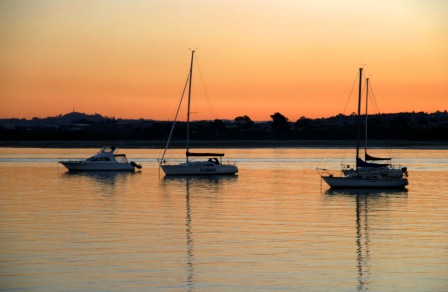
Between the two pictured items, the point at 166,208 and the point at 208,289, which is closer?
the point at 208,289

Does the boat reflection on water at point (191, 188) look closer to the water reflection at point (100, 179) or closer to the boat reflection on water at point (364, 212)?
the water reflection at point (100, 179)

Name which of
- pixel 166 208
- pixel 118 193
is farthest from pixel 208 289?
pixel 118 193

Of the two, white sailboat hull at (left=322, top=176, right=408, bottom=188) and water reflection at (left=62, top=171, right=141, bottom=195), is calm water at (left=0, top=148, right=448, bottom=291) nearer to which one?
white sailboat hull at (left=322, top=176, right=408, bottom=188)

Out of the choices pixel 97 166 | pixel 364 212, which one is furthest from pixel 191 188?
pixel 97 166

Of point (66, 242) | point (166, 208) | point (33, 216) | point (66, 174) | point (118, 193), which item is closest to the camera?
point (66, 242)

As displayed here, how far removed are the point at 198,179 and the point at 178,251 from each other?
37.9 meters

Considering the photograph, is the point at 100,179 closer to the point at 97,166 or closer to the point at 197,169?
the point at 197,169

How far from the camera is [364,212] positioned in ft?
128

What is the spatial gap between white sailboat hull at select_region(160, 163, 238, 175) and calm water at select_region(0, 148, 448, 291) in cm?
1477

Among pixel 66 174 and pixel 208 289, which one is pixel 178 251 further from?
pixel 66 174

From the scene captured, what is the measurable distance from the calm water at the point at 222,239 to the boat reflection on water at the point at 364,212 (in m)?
0.06

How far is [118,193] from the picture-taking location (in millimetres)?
49562

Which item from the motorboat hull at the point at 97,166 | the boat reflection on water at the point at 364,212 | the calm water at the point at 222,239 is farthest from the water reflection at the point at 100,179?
the boat reflection on water at the point at 364,212

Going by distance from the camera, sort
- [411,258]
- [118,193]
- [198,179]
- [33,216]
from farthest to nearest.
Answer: [198,179], [118,193], [33,216], [411,258]
